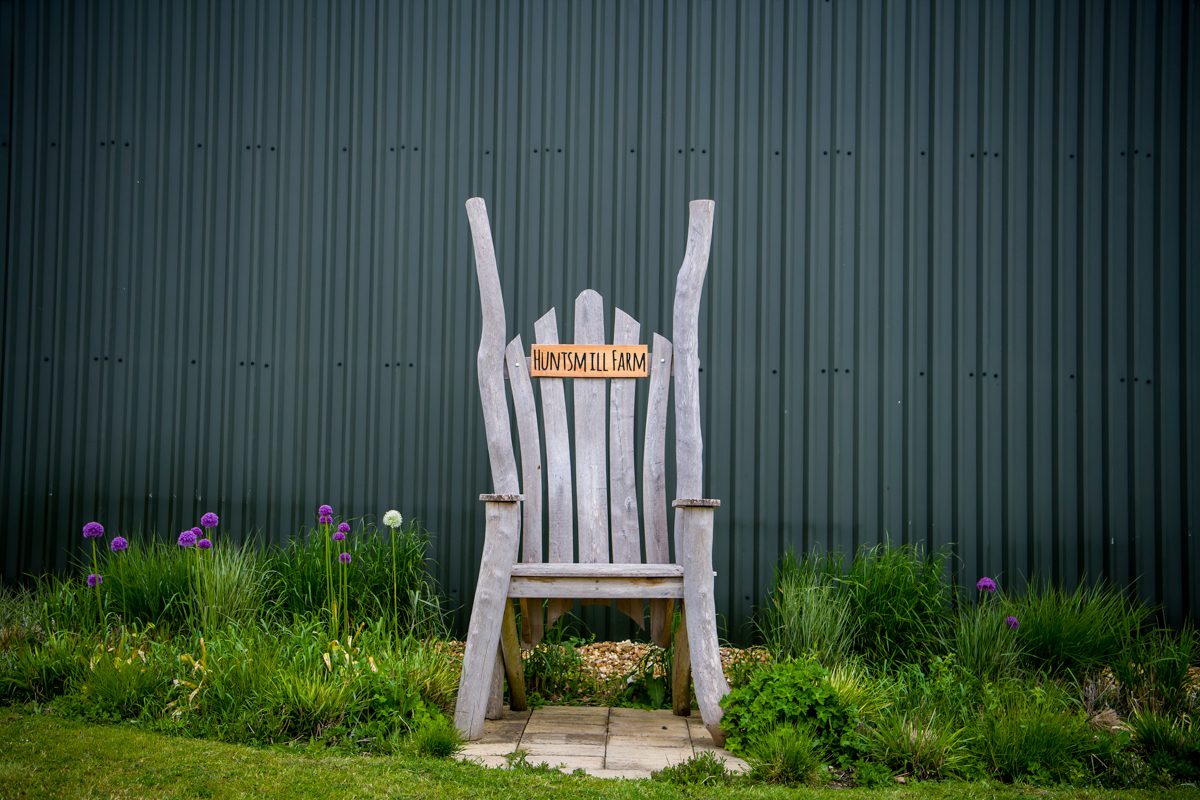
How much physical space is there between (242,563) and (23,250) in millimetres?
2529

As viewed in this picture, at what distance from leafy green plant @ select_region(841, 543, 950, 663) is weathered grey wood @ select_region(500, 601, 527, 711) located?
1.53 metres

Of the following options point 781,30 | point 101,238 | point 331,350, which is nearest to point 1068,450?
point 781,30

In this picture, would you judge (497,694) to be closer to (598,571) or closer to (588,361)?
(598,571)

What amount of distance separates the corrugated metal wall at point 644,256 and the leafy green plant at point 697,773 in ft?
6.74

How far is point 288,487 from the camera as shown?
523cm

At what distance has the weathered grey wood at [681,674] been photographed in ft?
11.9

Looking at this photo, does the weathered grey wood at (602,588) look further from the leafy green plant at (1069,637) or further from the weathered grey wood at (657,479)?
the leafy green plant at (1069,637)

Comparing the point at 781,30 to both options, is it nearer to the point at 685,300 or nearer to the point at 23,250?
the point at 685,300

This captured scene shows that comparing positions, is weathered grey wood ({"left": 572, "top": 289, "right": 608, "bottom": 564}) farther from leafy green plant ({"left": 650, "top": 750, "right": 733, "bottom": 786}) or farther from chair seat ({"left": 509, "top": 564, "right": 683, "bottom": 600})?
leafy green plant ({"left": 650, "top": 750, "right": 733, "bottom": 786})

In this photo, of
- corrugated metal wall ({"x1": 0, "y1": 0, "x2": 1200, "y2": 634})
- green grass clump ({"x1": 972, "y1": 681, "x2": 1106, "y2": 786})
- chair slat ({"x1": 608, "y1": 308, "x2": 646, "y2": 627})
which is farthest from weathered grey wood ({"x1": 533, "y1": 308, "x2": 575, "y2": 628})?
green grass clump ({"x1": 972, "y1": 681, "x2": 1106, "y2": 786})

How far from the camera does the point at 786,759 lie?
2963 millimetres

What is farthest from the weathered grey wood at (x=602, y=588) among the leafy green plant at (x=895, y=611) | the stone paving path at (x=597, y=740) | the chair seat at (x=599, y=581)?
the leafy green plant at (x=895, y=611)

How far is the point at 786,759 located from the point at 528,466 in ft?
5.02

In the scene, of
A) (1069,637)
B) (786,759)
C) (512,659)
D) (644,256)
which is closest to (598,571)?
(512,659)
